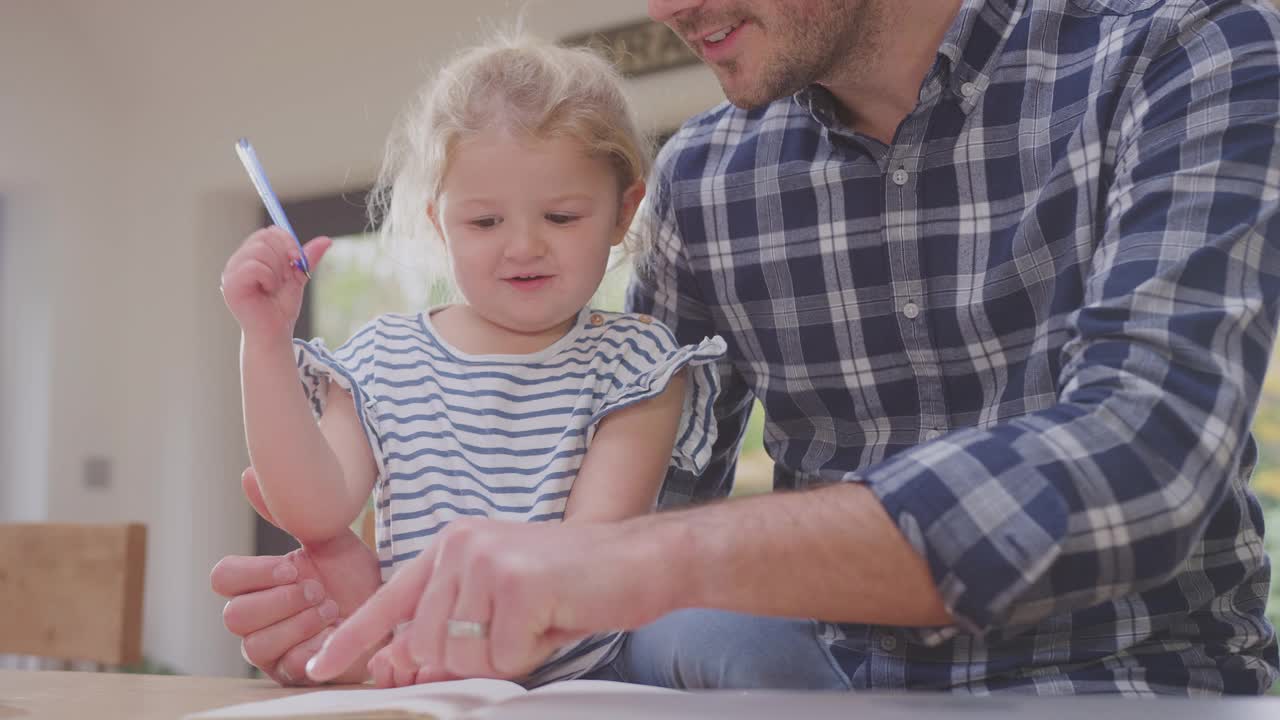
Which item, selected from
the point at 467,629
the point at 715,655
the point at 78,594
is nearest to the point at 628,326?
the point at 715,655

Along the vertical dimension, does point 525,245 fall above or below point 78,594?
above

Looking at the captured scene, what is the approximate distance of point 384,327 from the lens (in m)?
1.14

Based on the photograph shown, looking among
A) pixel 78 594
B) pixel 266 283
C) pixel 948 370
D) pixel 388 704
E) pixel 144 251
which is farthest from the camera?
pixel 144 251

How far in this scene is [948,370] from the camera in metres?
1.11

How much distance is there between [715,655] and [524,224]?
1.41 feet

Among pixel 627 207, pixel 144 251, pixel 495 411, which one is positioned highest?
pixel 144 251

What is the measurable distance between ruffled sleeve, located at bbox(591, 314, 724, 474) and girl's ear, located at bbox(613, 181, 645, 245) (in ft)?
0.29

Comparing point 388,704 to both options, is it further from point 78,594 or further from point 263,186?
point 78,594

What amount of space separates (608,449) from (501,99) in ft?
1.17

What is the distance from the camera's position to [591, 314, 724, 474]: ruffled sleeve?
1046 mm

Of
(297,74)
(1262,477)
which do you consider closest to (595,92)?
(1262,477)

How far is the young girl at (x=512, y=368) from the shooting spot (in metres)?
1.00

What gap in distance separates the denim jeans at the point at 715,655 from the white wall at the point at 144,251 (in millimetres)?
3239

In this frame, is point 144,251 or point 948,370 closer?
point 948,370
